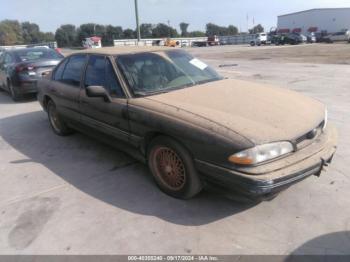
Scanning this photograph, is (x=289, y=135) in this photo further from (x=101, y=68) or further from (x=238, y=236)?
(x=101, y=68)

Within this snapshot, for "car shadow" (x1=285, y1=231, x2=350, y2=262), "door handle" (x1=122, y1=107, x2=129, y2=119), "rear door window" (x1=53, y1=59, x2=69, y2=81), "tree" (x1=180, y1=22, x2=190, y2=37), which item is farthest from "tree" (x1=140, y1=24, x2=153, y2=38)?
"car shadow" (x1=285, y1=231, x2=350, y2=262)

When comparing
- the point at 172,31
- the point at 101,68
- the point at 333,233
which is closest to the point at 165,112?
the point at 101,68

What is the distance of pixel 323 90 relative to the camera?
861 cm

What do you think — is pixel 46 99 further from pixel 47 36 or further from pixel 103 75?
pixel 47 36

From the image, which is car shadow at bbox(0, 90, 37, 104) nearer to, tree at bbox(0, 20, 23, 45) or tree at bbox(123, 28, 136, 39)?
tree at bbox(0, 20, 23, 45)

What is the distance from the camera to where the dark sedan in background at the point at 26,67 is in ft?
28.6

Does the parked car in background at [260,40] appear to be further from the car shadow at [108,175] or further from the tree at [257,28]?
the tree at [257,28]

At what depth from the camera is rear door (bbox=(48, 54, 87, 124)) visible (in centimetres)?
470

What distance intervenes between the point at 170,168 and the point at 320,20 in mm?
74105

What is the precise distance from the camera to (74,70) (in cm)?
491

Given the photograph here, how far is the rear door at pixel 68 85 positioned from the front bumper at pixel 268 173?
2.55 m

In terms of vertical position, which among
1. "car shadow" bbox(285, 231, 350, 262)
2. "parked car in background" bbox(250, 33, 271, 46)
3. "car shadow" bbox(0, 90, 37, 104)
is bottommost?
"car shadow" bbox(285, 231, 350, 262)

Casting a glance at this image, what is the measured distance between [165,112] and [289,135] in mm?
1198

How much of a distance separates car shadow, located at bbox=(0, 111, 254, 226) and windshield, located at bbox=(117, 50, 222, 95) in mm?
1113
